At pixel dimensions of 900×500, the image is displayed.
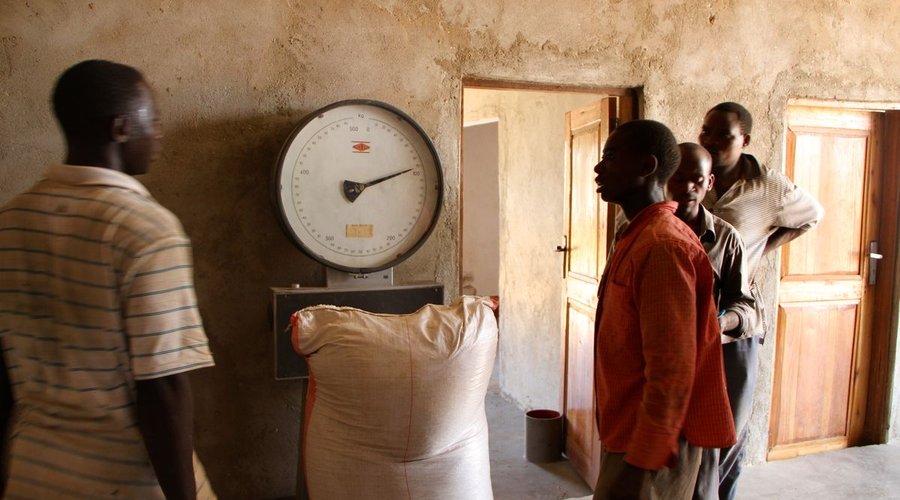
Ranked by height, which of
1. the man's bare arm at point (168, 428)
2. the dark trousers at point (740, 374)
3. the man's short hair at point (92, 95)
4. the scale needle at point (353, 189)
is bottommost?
the dark trousers at point (740, 374)

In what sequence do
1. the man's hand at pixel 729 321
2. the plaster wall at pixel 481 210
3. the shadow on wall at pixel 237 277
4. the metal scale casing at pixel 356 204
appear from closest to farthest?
the man's hand at pixel 729 321 < the metal scale casing at pixel 356 204 < the shadow on wall at pixel 237 277 < the plaster wall at pixel 481 210

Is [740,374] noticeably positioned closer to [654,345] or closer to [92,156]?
[654,345]

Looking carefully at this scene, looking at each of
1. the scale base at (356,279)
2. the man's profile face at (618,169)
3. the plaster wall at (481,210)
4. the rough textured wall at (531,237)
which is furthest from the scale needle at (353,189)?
the plaster wall at (481,210)

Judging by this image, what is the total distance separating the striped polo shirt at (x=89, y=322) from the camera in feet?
3.10

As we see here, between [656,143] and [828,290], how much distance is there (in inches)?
85.7

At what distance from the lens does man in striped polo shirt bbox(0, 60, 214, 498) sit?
946 mm

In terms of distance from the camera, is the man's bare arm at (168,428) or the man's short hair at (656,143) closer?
the man's bare arm at (168,428)

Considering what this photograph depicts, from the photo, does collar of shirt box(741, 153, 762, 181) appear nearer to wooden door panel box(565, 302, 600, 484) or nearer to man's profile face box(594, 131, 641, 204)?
wooden door panel box(565, 302, 600, 484)

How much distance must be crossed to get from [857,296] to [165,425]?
3.13 metres

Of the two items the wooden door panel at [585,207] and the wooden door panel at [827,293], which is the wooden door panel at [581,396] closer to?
the wooden door panel at [585,207]

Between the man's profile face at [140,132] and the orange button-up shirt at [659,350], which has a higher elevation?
the man's profile face at [140,132]

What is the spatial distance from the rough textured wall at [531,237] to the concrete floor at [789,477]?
473 millimetres

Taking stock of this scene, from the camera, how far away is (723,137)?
7.03 feet

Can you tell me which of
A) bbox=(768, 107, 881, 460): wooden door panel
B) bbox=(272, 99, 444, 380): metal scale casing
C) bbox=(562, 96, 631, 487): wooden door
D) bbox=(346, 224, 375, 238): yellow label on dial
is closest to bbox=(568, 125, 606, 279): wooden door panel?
bbox=(562, 96, 631, 487): wooden door
